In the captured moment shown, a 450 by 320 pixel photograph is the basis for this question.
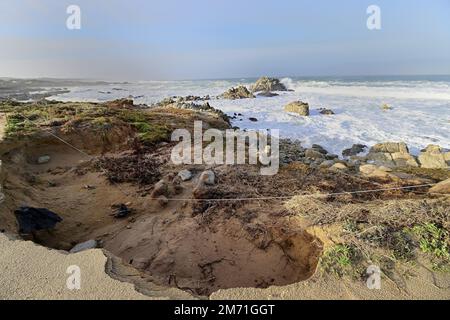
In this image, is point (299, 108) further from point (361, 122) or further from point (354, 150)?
point (354, 150)

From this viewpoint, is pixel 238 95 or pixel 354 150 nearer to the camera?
pixel 354 150

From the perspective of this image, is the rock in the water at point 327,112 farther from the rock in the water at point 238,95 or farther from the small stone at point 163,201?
the small stone at point 163,201

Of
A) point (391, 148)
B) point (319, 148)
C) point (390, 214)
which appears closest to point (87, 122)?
point (319, 148)

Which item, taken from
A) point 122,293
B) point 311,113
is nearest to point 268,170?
point 122,293

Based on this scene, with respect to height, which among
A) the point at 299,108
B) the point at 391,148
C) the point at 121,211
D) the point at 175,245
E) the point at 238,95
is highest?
the point at 238,95

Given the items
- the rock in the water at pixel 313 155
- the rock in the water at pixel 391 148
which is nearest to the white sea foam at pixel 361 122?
the rock in the water at pixel 391 148

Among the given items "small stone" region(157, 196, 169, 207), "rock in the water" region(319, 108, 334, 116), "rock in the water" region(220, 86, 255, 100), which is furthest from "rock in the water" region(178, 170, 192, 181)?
"rock in the water" region(220, 86, 255, 100)

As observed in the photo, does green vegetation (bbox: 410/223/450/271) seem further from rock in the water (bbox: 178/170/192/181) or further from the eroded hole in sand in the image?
rock in the water (bbox: 178/170/192/181)
